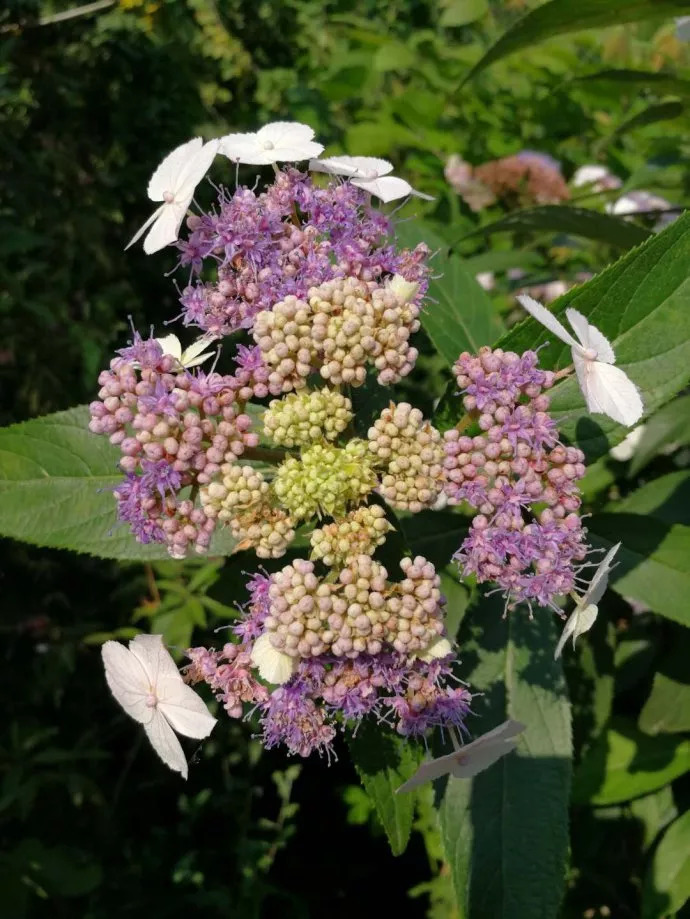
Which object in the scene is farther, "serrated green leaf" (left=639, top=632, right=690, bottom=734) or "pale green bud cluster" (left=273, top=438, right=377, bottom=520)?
"serrated green leaf" (left=639, top=632, right=690, bottom=734)

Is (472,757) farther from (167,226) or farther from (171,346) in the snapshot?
(167,226)

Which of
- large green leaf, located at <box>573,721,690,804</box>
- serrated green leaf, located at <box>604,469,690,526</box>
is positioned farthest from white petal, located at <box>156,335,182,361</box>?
large green leaf, located at <box>573,721,690,804</box>

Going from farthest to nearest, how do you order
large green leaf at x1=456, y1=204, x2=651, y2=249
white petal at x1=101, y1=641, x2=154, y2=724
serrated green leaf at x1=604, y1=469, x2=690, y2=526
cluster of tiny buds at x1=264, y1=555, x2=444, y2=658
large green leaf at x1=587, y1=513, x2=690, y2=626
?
serrated green leaf at x1=604, y1=469, x2=690, y2=526 < large green leaf at x1=456, y1=204, x2=651, y2=249 < large green leaf at x1=587, y1=513, x2=690, y2=626 < white petal at x1=101, y1=641, x2=154, y2=724 < cluster of tiny buds at x1=264, y1=555, x2=444, y2=658

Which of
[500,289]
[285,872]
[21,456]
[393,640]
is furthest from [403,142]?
[285,872]

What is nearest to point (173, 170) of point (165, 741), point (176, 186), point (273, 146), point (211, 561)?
point (176, 186)

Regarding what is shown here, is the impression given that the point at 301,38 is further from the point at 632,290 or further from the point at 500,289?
the point at 632,290

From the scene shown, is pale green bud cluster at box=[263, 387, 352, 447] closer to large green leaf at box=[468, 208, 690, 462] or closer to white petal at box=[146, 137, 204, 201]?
large green leaf at box=[468, 208, 690, 462]

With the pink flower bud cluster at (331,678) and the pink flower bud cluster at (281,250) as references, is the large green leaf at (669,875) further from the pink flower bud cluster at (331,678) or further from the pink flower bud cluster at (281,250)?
the pink flower bud cluster at (281,250)
